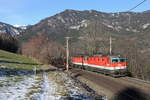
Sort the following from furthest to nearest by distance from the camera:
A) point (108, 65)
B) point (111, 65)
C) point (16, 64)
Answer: point (16, 64), point (108, 65), point (111, 65)

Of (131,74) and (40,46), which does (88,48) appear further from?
(131,74)

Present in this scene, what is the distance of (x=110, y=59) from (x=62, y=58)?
3473 centimetres

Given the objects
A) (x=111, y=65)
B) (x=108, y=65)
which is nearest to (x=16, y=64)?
(x=108, y=65)

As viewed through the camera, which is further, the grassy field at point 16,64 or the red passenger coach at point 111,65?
the grassy field at point 16,64

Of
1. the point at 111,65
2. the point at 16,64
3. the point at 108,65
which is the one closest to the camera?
the point at 111,65

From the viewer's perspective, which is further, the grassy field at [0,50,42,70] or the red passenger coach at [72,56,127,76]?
the grassy field at [0,50,42,70]

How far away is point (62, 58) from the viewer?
57.3m

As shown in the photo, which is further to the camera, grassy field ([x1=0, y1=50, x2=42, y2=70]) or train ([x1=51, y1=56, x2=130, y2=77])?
grassy field ([x1=0, y1=50, x2=42, y2=70])

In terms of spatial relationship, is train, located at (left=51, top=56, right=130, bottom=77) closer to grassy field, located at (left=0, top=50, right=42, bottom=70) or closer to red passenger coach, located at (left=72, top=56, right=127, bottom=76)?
red passenger coach, located at (left=72, top=56, right=127, bottom=76)

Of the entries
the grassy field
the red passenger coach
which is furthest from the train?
the grassy field

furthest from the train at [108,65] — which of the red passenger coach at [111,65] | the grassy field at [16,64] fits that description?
the grassy field at [16,64]

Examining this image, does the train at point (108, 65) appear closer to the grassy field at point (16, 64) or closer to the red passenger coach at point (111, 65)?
the red passenger coach at point (111, 65)

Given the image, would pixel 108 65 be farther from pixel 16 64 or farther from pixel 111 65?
pixel 16 64

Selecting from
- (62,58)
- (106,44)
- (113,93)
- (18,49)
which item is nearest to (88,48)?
(106,44)
